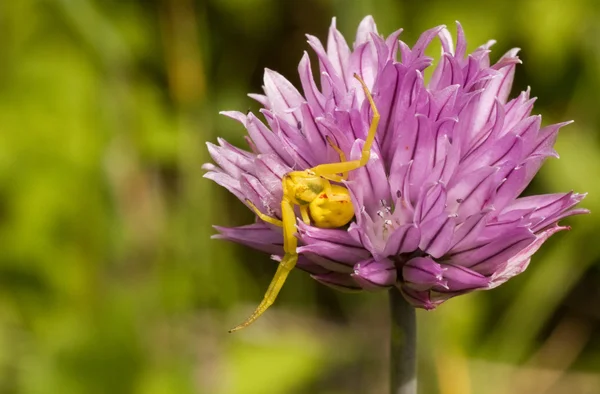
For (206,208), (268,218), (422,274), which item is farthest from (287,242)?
(206,208)

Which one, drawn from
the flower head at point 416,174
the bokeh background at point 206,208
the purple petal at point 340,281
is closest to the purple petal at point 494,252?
the flower head at point 416,174

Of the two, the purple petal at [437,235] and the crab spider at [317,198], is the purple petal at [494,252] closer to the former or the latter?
the purple petal at [437,235]

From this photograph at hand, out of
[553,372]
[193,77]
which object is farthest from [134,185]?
[553,372]

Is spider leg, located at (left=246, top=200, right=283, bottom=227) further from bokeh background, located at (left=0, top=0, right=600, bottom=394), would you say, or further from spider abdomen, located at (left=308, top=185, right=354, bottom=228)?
bokeh background, located at (left=0, top=0, right=600, bottom=394)

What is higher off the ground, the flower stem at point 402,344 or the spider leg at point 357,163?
the spider leg at point 357,163

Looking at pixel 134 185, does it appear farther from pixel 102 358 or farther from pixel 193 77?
pixel 102 358

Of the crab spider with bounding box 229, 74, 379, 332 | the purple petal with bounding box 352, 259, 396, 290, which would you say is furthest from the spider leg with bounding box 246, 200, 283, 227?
the purple petal with bounding box 352, 259, 396, 290
